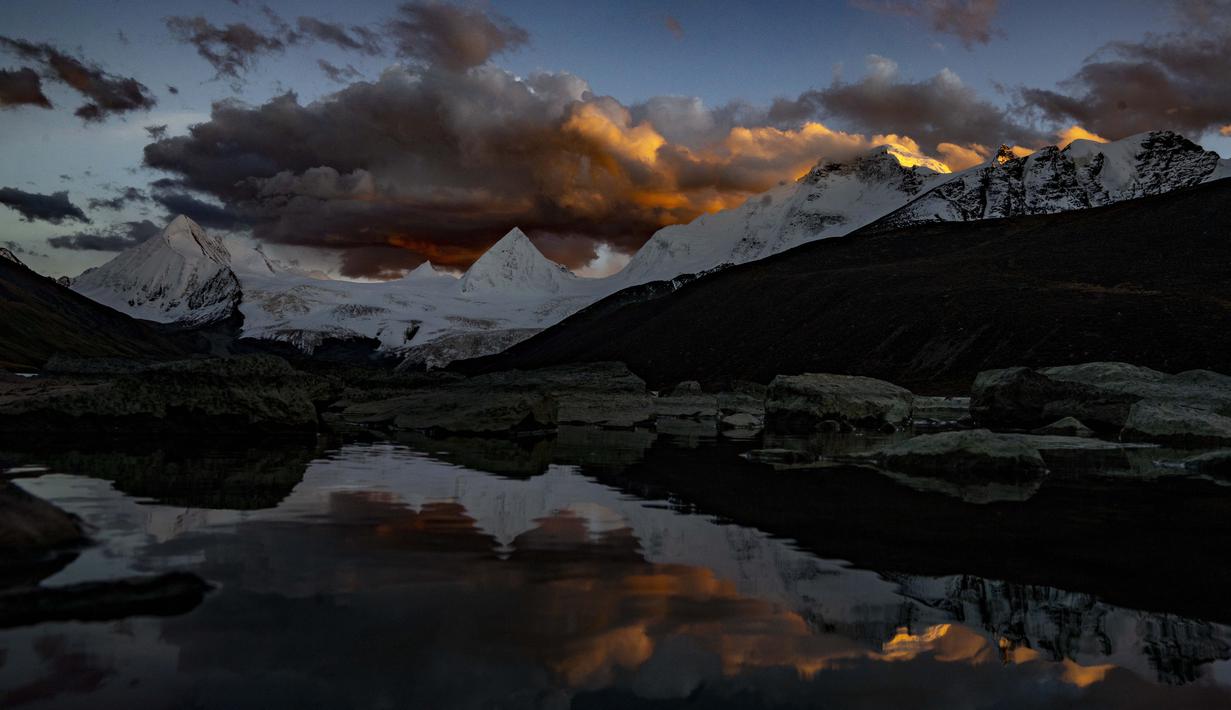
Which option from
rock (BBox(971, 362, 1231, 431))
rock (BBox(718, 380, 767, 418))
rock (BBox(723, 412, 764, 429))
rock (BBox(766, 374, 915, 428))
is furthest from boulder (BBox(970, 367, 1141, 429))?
rock (BBox(718, 380, 767, 418))

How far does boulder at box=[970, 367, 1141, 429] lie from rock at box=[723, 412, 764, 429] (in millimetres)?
10354

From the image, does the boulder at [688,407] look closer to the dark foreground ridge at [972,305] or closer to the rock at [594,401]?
the rock at [594,401]

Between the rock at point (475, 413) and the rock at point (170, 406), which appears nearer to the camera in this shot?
the rock at point (170, 406)

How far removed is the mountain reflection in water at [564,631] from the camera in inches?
186

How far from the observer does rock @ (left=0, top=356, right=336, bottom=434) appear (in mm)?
21016

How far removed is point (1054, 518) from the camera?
11.1 metres

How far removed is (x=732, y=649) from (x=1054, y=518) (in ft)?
24.2

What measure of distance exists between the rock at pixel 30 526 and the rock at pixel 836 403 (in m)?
32.7

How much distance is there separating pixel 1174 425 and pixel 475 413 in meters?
21.9

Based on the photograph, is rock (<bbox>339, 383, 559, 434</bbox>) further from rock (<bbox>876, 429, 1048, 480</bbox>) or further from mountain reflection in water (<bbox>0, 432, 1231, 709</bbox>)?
mountain reflection in water (<bbox>0, 432, 1231, 709</bbox>)

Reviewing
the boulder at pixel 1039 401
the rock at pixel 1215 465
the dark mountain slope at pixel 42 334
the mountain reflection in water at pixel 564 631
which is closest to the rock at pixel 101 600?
the mountain reflection in water at pixel 564 631

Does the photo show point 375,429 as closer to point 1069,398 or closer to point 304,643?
point 304,643

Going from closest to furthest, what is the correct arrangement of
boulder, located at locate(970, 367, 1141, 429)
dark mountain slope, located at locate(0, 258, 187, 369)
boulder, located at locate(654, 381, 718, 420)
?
boulder, located at locate(970, 367, 1141, 429), boulder, located at locate(654, 381, 718, 420), dark mountain slope, located at locate(0, 258, 187, 369)

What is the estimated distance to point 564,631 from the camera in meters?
5.76
